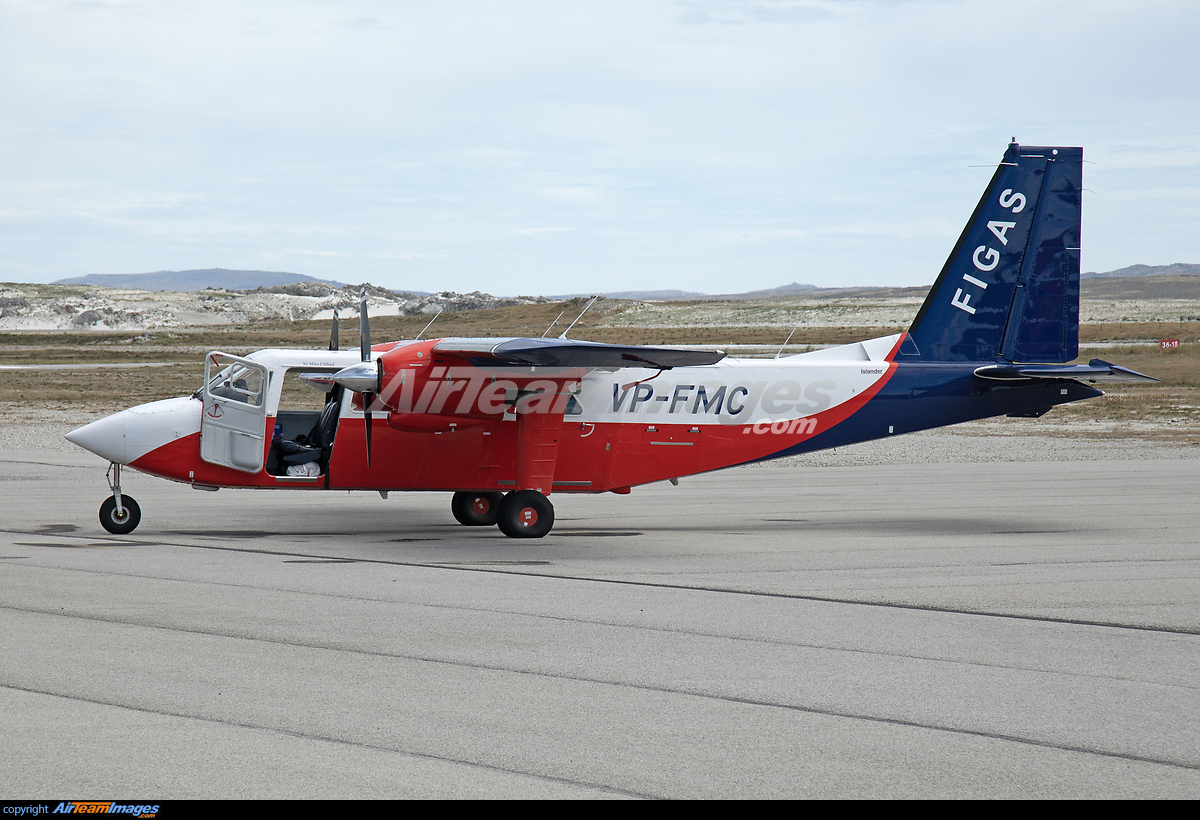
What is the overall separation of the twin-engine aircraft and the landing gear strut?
0.03m

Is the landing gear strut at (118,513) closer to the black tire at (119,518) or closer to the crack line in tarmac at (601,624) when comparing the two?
the black tire at (119,518)

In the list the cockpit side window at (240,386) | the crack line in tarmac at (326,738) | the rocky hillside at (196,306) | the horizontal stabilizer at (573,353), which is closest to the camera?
the crack line in tarmac at (326,738)

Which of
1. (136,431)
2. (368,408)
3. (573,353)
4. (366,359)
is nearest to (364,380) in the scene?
(368,408)

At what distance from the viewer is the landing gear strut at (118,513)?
13586mm

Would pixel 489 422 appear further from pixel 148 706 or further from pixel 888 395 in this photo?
pixel 148 706

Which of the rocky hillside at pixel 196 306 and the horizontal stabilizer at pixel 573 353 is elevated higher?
the rocky hillside at pixel 196 306

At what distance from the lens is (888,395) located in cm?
1582

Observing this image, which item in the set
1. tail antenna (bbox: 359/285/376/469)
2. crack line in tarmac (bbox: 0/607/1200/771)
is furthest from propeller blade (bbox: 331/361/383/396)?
crack line in tarmac (bbox: 0/607/1200/771)

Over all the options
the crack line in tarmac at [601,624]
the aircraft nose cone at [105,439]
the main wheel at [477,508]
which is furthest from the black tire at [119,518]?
the main wheel at [477,508]

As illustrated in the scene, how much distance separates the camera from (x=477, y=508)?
51.4ft

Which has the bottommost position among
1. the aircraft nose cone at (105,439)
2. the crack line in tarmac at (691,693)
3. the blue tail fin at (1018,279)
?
the crack line in tarmac at (691,693)

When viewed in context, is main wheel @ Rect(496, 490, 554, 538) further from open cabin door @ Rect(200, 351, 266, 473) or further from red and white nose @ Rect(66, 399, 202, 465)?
red and white nose @ Rect(66, 399, 202, 465)

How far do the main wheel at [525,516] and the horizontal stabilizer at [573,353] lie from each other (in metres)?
1.97

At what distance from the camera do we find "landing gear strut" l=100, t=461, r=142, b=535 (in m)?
13.6
